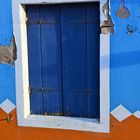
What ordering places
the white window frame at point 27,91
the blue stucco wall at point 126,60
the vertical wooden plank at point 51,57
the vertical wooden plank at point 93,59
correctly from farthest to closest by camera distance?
the vertical wooden plank at point 51,57, the vertical wooden plank at point 93,59, the white window frame at point 27,91, the blue stucco wall at point 126,60

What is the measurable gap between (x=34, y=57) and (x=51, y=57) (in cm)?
22

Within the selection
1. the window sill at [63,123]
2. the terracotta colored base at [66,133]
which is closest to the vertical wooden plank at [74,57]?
the window sill at [63,123]

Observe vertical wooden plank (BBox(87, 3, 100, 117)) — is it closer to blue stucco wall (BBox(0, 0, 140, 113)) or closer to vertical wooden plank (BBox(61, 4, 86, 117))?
vertical wooden plank (BBox(61, 4, 86, 117))

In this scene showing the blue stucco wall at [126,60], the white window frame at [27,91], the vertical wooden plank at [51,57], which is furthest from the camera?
the vertical wooden plank at [51,57]

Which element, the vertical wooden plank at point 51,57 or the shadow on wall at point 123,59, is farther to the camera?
the vertical wooden plank at point 51,57

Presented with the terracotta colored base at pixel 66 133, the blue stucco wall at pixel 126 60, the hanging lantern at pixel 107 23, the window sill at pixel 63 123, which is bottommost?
the terracotta colored base at pixel 66 133

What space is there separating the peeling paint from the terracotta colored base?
2.14 ft

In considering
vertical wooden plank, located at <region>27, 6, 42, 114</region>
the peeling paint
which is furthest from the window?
the peeling paint

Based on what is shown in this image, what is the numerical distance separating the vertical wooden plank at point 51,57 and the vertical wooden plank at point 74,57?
0.07 metres

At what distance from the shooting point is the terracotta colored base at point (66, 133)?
157 inches

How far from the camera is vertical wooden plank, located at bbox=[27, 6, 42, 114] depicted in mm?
4184

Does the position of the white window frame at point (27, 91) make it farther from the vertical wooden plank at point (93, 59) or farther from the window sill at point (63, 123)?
the vertical wooden plank at point (93, 59)

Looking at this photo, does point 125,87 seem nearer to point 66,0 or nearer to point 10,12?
point 66,0

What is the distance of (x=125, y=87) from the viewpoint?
153 inches
